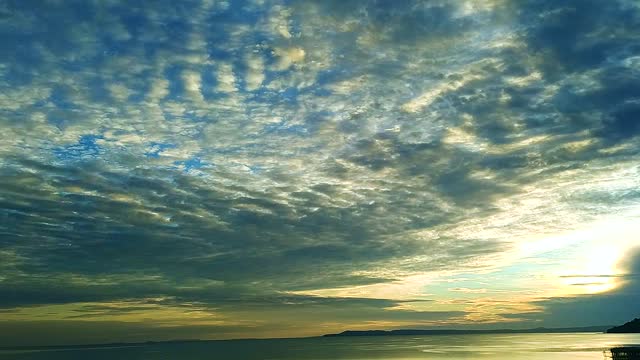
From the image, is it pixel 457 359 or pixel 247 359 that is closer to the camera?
pixel 457 359

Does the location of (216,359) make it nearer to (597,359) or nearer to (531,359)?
(531,359)

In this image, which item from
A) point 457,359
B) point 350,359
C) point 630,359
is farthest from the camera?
point 350,359

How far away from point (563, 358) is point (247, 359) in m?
105

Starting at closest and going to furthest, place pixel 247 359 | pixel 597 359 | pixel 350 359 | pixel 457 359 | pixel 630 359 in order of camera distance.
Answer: pixel 630 359, pixel 597 359, pixel 457 359, pixel 350 359, pixel 247 359

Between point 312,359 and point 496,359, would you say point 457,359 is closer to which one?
point 496,359

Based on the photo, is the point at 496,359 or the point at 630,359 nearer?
the point at 630,359

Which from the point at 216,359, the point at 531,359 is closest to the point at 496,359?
the point at 531,359

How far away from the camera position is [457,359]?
147875 mm

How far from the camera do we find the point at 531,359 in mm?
136750

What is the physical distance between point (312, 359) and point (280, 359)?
11027 millimetres

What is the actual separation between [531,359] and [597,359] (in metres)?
16.3

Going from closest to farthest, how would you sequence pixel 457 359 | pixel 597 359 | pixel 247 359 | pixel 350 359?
pixel 597 359 < pixel 457 359 < pixel 350 359 < pixel 247 359

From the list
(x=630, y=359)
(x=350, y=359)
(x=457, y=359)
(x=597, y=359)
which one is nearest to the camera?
(x=630, y=359)

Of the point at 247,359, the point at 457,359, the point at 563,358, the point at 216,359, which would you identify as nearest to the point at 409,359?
the point at 457,359
